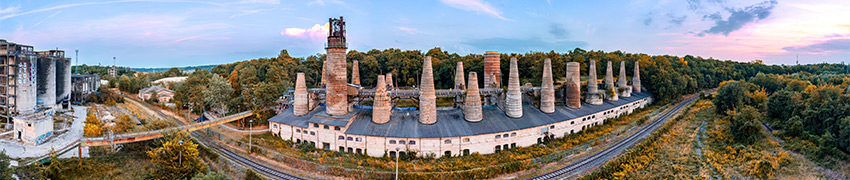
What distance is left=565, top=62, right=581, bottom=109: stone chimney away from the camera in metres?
47.5

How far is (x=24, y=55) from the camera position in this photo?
41.2m

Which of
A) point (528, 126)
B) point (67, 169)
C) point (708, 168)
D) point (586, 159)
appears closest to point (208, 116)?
point (67, 169)

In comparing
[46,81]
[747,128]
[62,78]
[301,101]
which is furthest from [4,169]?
[747,128]

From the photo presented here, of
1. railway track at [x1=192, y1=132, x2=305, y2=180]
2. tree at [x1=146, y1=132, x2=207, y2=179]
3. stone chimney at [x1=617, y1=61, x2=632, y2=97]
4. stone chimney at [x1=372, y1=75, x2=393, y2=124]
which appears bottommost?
railway track at [x1=192, y1=132, x2=305, y2=180]

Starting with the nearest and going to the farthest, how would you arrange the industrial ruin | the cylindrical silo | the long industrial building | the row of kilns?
the long industrial building
the row of kilns
the industrial ruin
the cylindrical silo

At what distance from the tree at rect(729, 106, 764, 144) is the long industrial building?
44.5ft

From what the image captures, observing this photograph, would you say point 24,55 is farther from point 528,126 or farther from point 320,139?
point 528,126

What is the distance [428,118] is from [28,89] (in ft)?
148

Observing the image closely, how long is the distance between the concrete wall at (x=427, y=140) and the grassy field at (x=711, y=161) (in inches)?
355

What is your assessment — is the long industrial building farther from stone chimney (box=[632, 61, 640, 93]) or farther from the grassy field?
stone chimney (box=[632, 61, 640, 93])

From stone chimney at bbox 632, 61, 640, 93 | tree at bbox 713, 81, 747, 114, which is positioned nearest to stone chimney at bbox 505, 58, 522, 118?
tree at bbox 713, 81, 747, 114

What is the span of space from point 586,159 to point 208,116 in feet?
173

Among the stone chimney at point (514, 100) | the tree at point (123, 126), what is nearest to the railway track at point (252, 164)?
the tree at point (123, 126)

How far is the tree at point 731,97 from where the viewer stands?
54.1m
